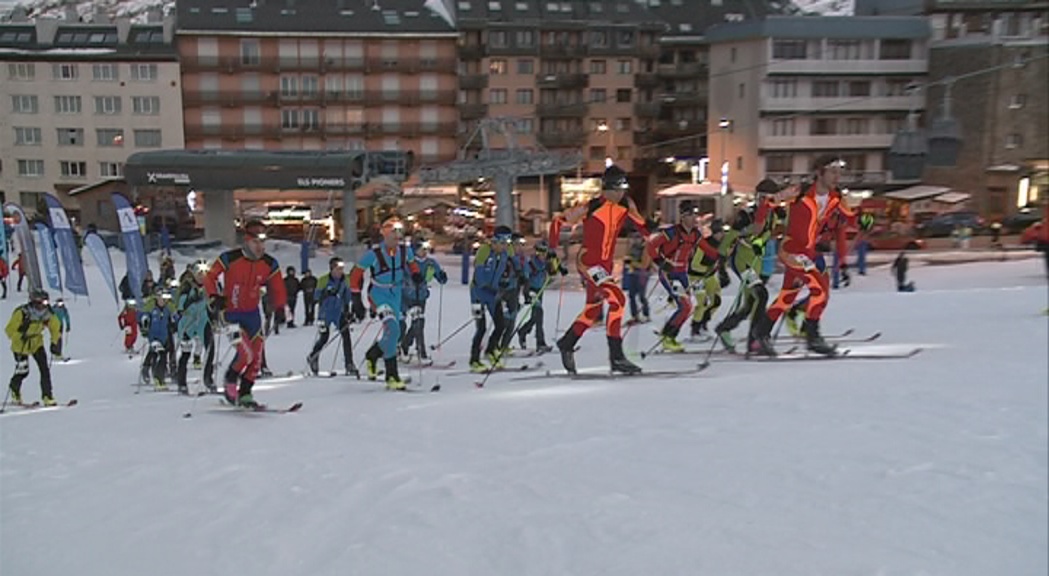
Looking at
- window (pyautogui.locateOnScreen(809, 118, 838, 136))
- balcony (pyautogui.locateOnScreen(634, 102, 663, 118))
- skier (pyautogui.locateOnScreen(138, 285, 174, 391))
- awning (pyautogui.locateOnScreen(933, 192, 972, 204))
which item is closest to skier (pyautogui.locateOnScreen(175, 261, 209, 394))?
skier (pyautogui.locateOnScreen(138, 285, 174, 391))

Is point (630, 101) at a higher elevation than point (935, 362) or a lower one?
higher

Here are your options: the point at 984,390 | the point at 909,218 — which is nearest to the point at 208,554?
the point at 984,390

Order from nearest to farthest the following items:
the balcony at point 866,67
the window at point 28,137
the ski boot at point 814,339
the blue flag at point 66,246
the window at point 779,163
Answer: the ski boot at point 814,339, the blue flag at point 66,246, the window at point 28,137, the balcony at point 866,67, the window at point 779,163

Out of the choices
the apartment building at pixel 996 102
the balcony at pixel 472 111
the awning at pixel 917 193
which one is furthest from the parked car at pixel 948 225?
the balcony at pixel 472 111

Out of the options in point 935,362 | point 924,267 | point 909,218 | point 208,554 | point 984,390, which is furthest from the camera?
point 909,218

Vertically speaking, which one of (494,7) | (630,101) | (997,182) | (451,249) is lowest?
(451,249)

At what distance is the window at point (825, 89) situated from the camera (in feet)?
167

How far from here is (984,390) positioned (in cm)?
703

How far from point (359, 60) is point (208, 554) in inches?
2056

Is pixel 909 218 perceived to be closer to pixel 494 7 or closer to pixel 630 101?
pixel 630 101

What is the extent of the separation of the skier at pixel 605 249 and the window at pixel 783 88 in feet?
144

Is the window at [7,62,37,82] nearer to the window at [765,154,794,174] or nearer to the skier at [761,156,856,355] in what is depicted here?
the window at [765,154,794,174]

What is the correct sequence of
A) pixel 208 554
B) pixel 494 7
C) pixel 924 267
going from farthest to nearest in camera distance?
pixel 494 7 → pixel 924 267 → pixel 208 554

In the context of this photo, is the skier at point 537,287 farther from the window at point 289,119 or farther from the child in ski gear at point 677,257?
the window at point 289,119
